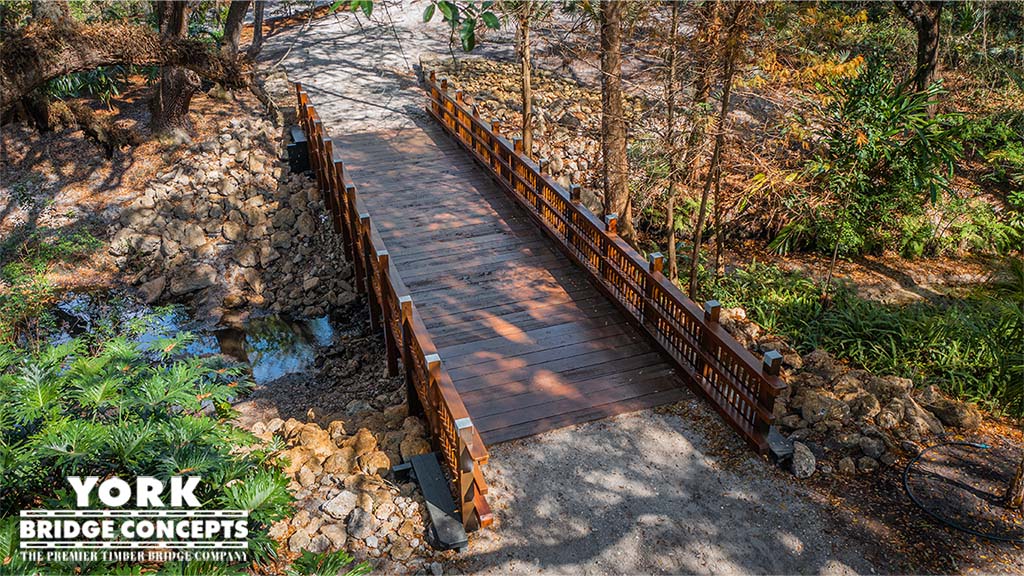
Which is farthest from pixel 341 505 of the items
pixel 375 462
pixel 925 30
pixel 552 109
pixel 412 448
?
pixel 925 30

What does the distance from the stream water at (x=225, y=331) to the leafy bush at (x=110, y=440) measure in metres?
6.53

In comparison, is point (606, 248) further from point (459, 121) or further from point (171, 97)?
point (171, 97)

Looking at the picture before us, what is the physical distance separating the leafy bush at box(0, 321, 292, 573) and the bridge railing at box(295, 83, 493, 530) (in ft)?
4.77

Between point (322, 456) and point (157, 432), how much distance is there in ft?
7.37

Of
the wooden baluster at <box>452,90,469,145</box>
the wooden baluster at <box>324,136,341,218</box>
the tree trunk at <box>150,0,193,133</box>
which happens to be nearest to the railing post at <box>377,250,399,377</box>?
the wooden baluster at <box>324,136,341,218</box>

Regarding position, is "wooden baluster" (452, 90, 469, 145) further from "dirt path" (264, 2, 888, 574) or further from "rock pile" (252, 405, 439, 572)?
"dirt path" (264, 2, 888, 574)

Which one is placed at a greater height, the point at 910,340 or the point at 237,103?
the point at 237,103

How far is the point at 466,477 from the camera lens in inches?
198

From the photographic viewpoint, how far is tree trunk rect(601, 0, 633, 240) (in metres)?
9.02

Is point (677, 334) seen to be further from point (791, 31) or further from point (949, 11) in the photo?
point (949, 11)

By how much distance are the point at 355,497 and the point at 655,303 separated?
3377mm

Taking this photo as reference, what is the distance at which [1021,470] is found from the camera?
5.18 metres

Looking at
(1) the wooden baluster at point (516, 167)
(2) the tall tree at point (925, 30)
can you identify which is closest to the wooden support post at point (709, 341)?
(1) the wooden baluster at point (516, 167)

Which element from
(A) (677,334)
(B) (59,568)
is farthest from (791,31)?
(B) (59,568)
